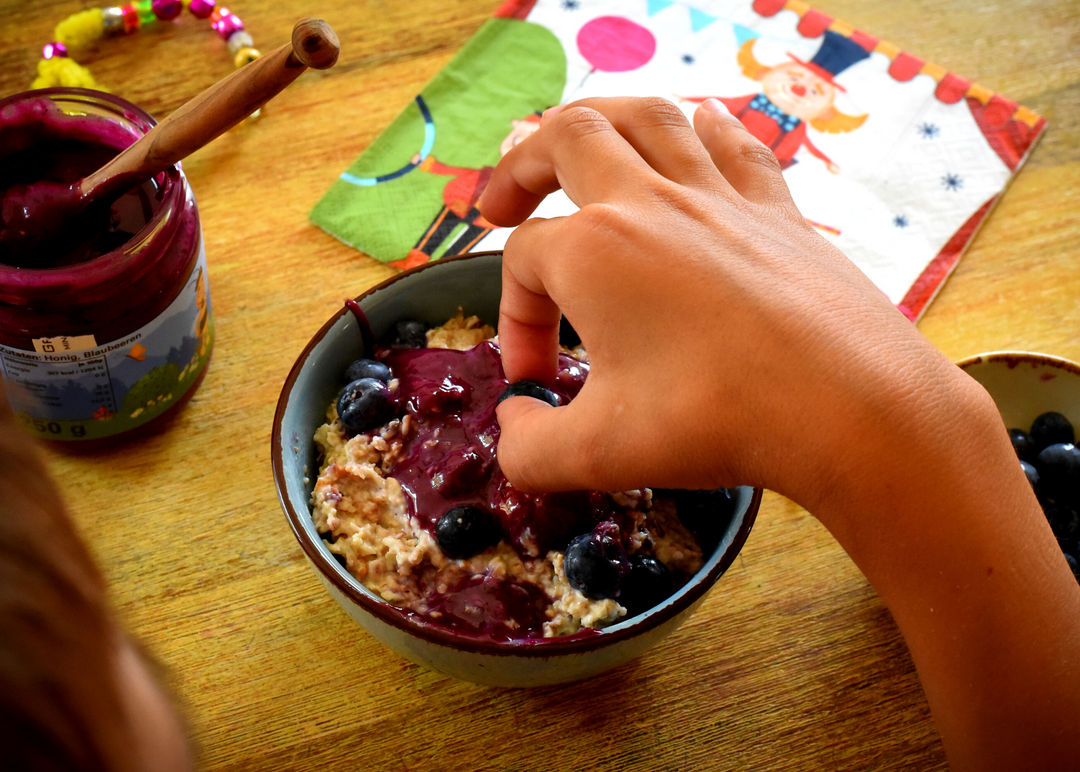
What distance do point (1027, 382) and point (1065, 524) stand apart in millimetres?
133

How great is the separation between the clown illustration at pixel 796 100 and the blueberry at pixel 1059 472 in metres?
0.45

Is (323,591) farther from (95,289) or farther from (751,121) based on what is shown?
(751,121)

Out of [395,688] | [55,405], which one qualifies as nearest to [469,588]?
[395,688]

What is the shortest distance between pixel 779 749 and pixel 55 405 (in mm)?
687

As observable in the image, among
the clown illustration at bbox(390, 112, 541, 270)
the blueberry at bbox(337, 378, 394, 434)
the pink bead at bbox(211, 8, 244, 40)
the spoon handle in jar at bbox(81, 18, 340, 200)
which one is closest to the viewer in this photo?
the spoon handle in jar at bbox(81, 18, 340, 200)

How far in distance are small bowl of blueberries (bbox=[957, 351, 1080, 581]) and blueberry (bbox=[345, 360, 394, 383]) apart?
0.51m

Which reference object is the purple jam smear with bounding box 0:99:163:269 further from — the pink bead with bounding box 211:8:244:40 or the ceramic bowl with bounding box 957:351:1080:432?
the ceramic bowl with bounding box 957:351:1080:432

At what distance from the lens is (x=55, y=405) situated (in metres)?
0.78

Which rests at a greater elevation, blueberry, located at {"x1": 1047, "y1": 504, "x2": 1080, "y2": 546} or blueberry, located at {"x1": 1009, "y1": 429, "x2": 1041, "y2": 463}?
blueberry, located at {"x1": 1009, "y1": 429, "x2": 1041, "y2": 463}

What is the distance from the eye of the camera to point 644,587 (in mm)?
645

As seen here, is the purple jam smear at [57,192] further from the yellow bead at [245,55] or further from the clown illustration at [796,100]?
the clown illustration at [796,100]

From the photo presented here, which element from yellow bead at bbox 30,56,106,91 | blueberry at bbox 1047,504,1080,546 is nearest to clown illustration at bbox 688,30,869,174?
blueberry at bbox 1047,504,1080,546

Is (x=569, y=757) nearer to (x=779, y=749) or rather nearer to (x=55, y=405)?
(x=779, y=749)

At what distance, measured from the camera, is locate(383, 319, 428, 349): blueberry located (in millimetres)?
796
